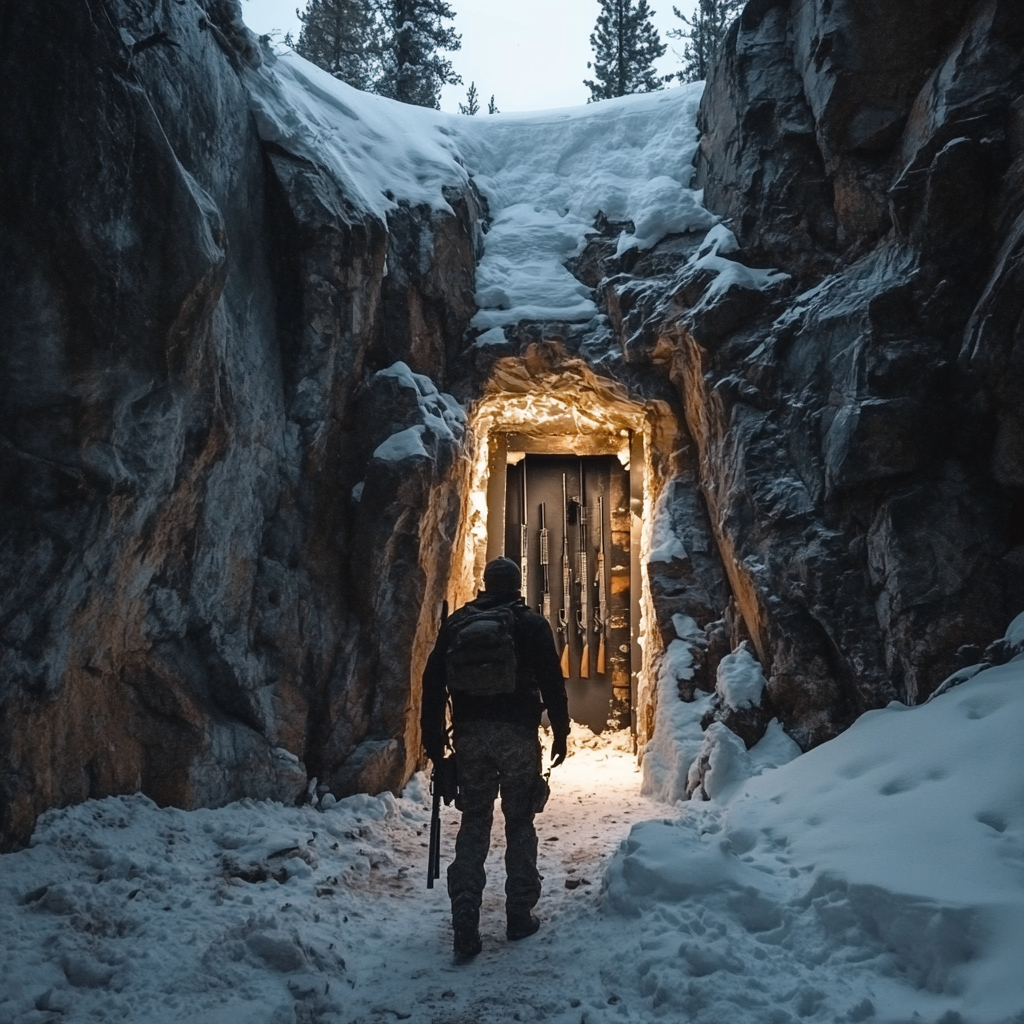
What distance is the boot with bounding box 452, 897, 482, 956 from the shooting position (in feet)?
12.8

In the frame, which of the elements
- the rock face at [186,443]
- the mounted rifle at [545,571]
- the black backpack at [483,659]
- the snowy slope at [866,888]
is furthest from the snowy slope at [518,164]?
the snowy slope at [866,888]

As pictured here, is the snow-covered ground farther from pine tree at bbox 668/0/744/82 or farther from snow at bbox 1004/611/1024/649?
pine tree at bbox 668/0/744/82

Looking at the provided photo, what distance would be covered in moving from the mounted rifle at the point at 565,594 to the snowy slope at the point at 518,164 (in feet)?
12.6

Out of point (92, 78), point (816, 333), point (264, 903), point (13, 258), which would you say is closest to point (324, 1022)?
point (264, 903)

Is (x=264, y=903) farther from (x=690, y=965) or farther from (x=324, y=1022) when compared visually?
(x=690, y=965)

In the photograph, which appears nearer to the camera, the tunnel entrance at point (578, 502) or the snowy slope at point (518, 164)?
the snowy slope at point (518, 164)

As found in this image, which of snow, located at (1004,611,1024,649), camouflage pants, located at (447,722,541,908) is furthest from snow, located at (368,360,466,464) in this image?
snow, located at (1004,611,1024,649)

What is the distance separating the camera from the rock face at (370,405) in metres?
4.48

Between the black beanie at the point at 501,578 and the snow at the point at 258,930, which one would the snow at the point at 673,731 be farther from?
the black beanie at the point at 501,578

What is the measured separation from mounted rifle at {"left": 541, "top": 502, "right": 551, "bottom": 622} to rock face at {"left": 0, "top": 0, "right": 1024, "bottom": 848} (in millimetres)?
3411

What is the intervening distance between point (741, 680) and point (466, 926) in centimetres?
437

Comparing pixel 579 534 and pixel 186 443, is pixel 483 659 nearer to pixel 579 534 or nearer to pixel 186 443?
pixel 186 443

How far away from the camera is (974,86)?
21.5 ft

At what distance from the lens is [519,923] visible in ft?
13.7
